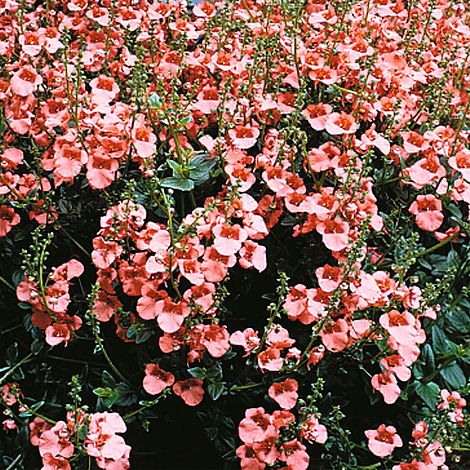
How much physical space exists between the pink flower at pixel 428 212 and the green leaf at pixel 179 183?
2.05 feet

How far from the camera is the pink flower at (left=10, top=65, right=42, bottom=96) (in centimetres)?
210

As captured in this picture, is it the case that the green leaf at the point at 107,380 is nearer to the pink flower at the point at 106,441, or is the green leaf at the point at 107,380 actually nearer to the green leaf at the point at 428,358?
the pink flower at the point at 106,441

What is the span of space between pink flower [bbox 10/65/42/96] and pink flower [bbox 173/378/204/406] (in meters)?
0.91

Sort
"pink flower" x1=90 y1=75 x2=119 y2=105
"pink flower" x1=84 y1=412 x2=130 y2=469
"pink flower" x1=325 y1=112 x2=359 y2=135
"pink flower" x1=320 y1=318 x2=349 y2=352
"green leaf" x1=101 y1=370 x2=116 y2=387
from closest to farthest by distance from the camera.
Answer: "pink flower" x1=84 y1=412 x2=130 y2=469
"pink flower" x1=320 y1=318 x2=349 y2=352
"green leaf" x1=101 y1=370 x2=116 y2=387
"pink flower" x1=325 y1=112 x2=359 y2=135
"pink flower" x1=90 y1=75 x2=119 y2=105

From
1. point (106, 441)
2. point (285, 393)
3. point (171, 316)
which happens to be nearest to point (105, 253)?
point (171, 316)

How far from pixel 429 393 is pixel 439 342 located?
0.15 metres

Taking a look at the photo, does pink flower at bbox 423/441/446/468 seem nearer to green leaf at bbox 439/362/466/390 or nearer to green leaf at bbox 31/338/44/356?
green leaf at bbox 439/362/466/390

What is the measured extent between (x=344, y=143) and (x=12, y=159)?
903 millimetres

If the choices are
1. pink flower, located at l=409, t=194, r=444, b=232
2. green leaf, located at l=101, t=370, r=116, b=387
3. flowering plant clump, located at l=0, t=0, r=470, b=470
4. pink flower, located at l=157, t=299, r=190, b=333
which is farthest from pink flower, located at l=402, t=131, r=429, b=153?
green leaf, located at l=101, t=370, r=116, b=387

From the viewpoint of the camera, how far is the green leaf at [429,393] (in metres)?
1.95

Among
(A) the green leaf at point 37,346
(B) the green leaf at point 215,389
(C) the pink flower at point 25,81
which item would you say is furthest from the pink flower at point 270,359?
(C) the pink flower at point 25,81

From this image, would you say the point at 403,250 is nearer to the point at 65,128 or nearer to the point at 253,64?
the point at 253,64

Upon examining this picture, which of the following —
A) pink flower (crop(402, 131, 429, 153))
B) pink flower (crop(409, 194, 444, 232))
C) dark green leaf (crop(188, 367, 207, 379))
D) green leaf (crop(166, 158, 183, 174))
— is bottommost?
dark green leaf (crop(188, 367, 207, 379))

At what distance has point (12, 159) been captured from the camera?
207 cm
